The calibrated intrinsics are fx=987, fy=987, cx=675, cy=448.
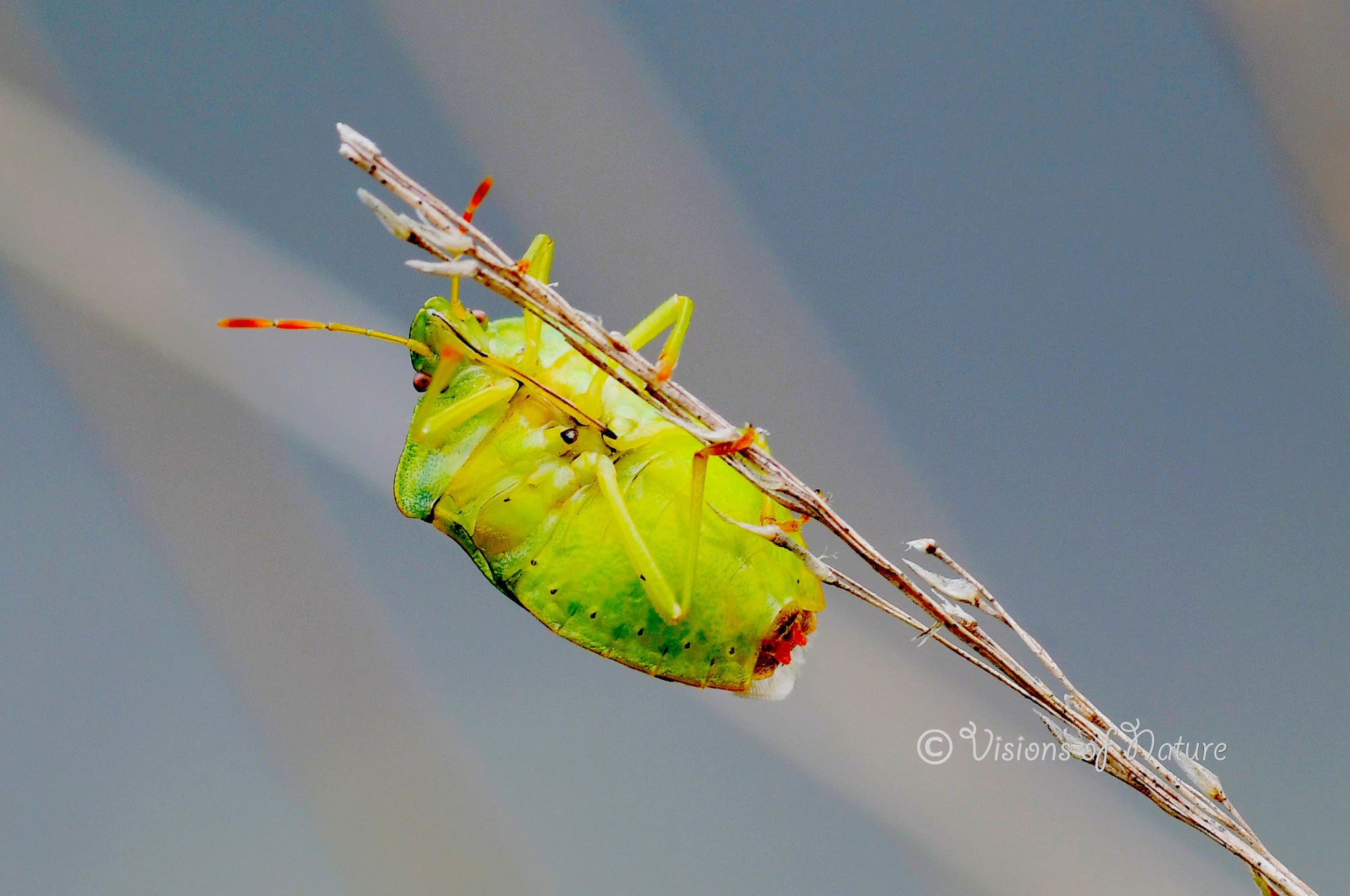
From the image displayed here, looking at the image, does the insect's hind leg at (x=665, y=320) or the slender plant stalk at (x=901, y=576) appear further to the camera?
the insect's hind leg at (x=665, y=320)

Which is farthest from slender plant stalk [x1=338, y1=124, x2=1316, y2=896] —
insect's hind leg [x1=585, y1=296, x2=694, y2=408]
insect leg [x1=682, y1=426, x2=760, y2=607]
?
insect's hind leg [x1=585, y1=296, x2=694, y2=408]

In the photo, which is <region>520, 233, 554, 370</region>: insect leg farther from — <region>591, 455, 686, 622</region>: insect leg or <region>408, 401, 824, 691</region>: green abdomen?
<region>591, 455, 686, 622</region>: insect leg

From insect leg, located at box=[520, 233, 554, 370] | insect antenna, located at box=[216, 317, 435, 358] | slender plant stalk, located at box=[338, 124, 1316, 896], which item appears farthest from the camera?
insect leg, located at box=[520, 233, 554, 370]

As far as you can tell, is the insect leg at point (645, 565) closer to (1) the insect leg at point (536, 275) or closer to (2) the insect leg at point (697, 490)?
(2) the insect leg at point (697, 490)

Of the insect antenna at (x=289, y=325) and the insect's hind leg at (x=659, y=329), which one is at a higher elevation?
the insect's hind leg at (x=659, y=329)

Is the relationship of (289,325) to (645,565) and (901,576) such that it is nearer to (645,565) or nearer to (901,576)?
(645,565)

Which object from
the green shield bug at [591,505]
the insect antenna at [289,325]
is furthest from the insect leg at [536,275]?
the insect antenna at [289,325]

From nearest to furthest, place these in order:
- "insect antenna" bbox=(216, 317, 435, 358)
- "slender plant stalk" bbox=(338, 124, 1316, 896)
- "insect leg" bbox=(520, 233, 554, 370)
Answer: "slender plant stalk" bbox=(338, 124, 1316, 896) → "insect antenna" bbox=(216, 317, 435, 358) → "insect leg" bbox=(520, 233, 554, 370)

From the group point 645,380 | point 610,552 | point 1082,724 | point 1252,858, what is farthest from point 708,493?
point 1252,858
